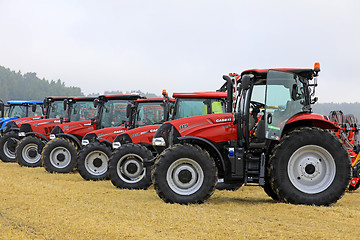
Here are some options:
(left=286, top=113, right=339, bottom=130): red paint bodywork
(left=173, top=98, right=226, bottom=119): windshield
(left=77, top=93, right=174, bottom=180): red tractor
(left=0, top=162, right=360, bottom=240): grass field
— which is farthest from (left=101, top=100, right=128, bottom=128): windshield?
(left=286, top=113, right=339, bottom=130): red paint bodywork

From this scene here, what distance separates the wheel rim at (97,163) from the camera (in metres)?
11.0

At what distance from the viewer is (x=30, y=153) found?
47.2 feet

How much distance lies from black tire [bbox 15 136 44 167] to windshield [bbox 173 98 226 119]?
22.5ft

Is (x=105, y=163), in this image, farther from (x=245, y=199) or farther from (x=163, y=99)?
(x=245, y=199)

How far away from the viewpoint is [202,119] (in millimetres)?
7281

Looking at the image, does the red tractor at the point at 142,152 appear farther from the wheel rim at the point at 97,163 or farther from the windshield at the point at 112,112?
the windshield at the point at 112,112

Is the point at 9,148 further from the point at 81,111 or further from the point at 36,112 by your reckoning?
the point at 81,111

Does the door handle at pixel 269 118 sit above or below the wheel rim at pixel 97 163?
above

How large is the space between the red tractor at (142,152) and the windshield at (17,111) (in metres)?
10.1

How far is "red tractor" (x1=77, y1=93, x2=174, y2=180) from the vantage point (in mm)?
10609

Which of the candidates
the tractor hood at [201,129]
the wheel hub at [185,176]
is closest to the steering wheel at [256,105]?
the tractor hood at [201,129]

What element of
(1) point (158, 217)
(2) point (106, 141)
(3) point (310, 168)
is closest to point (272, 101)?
(3) point (310, 168)

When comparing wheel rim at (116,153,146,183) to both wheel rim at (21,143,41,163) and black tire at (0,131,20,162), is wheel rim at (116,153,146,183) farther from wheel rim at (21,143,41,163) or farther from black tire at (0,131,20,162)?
black tire at (0,131,20,162)

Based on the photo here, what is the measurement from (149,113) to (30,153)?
5.76m
